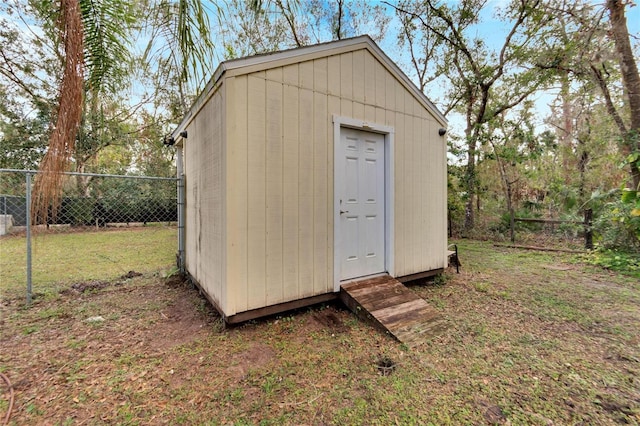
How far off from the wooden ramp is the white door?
22 cm

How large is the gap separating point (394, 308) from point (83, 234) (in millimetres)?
8244

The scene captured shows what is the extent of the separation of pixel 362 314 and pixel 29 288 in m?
3.78

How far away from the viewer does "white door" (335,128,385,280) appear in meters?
3.14

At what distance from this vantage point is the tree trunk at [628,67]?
4879 mm

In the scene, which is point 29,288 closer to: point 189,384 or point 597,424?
point 189,384

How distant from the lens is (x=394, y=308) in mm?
2779

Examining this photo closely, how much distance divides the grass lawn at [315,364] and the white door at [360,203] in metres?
0.68

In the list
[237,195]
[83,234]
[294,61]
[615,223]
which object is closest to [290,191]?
[237,195]

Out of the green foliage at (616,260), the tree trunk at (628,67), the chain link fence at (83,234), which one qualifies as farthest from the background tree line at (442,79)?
the chain link fence at (83,234)

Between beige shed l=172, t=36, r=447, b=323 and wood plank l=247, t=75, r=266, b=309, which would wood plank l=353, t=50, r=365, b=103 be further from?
wood plank l=247, t=75, r=266, b=309

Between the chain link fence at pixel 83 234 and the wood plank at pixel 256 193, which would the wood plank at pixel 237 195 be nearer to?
the wood plank at pixel 256 193

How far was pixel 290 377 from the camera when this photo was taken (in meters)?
1.92

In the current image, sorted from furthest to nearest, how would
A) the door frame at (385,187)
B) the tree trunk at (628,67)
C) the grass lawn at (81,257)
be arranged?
the tree trunk at (628,67), the grass lawn at (81,257), the door frame at (385,187)

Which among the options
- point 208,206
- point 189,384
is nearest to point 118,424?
point 189,384
